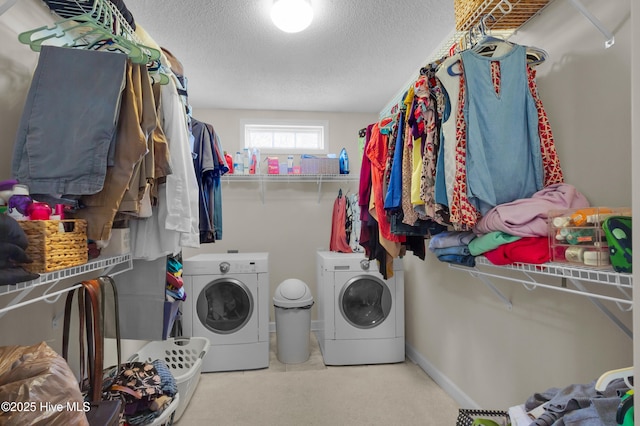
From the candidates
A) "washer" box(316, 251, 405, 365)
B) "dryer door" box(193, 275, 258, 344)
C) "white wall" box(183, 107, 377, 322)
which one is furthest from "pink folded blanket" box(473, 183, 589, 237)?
"white wall" box(183, 107, 377, 322)

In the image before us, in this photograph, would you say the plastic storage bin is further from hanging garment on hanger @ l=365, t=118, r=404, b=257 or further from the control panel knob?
the control panel knob

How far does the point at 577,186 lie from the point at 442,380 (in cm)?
166

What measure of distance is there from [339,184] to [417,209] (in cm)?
223

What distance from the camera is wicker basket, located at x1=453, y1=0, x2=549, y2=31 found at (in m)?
1.31

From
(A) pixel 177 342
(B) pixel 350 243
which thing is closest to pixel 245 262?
(A) pixel 177 342

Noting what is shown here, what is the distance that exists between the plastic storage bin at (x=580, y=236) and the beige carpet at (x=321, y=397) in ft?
4.76

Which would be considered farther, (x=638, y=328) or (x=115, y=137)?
(x=115, y=137)

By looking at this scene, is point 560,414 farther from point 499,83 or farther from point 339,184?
point 339,184

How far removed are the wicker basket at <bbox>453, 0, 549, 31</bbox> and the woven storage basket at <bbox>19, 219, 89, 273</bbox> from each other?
5.45 feet

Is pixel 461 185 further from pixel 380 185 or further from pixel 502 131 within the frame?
pixel 380 185

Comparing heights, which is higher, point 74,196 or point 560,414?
point 74,196

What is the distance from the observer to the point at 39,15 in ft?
4.15

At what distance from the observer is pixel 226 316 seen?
2758mm

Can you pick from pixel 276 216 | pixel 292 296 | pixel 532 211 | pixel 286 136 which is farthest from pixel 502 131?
pixel 286 136
